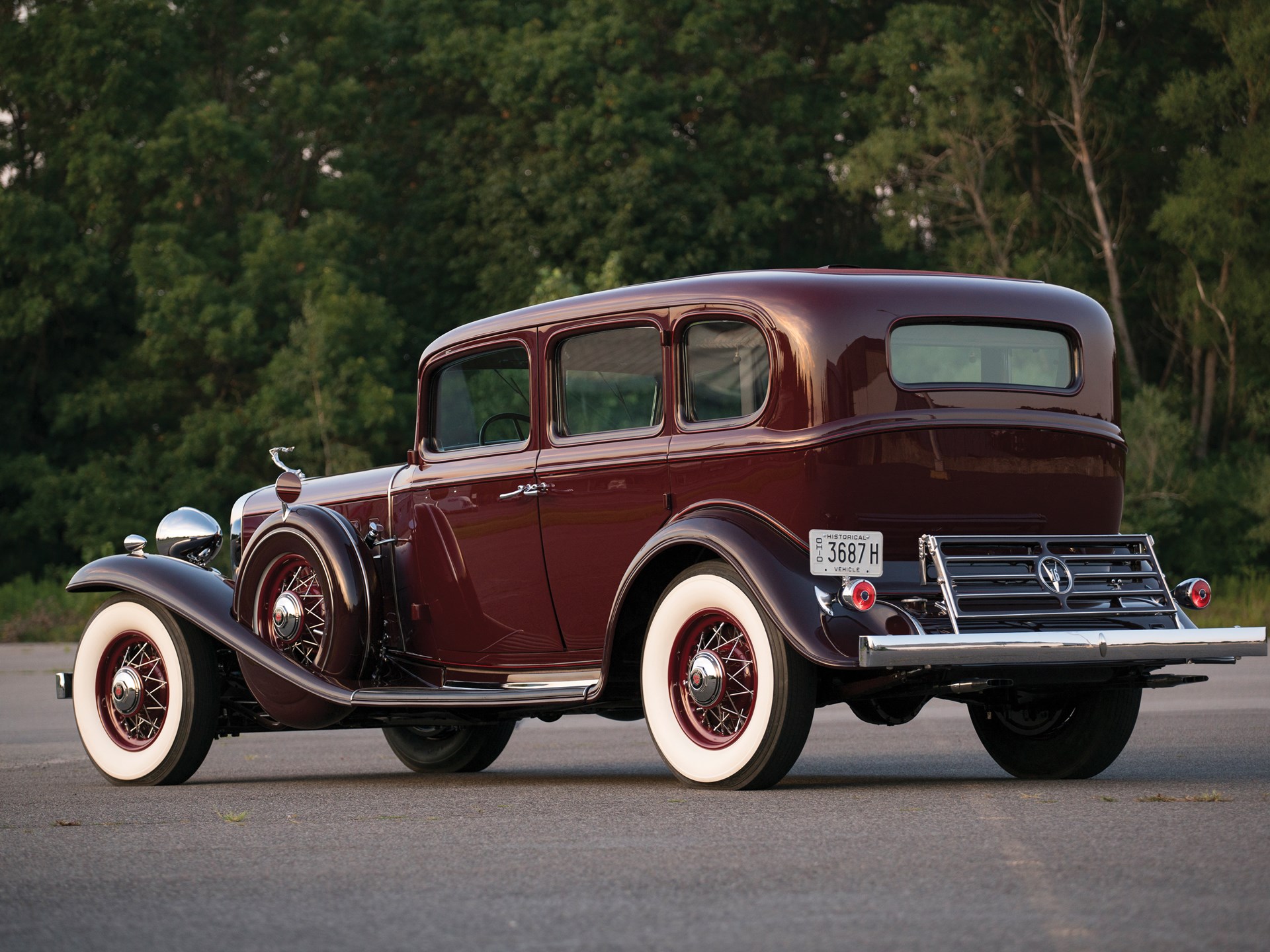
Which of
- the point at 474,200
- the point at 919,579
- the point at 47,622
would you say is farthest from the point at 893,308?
the point at 474,200

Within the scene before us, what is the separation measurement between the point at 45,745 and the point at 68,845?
235 inches

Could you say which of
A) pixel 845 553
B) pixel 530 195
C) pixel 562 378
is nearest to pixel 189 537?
pixel 562 378

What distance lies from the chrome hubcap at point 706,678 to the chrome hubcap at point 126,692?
11.0ft

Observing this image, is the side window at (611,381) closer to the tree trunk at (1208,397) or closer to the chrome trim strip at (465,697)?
the chrome trim strip at (465,697)

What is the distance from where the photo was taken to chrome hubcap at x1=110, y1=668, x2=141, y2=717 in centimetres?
948

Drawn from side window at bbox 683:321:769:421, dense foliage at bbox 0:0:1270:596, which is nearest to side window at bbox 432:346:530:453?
side window at bbox 683:321:769:421

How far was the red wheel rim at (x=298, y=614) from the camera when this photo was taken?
920cm

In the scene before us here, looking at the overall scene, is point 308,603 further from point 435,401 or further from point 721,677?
point 721,677

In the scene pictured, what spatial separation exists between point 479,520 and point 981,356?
2.59 meters

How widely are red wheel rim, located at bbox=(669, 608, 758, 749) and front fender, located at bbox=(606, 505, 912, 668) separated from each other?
0.28 m

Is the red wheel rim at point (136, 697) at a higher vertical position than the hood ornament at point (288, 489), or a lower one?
lower

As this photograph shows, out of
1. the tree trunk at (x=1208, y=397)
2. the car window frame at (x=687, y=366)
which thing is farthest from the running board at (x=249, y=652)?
the tree trunk at (x=1208, y=397)

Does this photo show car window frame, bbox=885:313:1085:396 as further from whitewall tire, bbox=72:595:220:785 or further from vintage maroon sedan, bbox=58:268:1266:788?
whitewall tire, bbox=72:595:220:785

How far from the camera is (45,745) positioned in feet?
39.6
